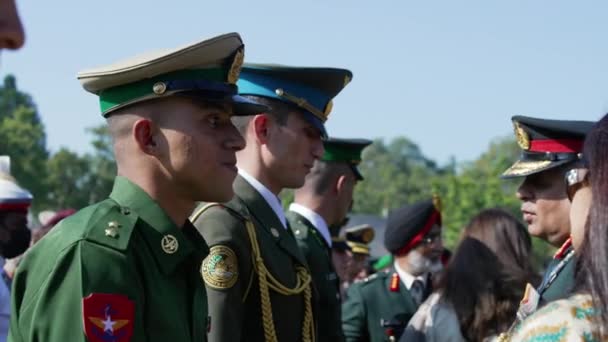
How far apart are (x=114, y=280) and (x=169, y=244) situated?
334 mm

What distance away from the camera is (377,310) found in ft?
22.9

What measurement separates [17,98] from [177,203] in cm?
8361

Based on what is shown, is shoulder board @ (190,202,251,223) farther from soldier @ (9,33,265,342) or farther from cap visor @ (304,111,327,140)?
cap visor @ (304,111,327,140)

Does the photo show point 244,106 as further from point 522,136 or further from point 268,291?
point 522,136

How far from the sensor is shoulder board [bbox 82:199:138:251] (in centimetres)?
303

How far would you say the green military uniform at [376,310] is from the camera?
6902 millimetres

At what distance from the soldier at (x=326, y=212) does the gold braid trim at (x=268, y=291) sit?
0.82 m

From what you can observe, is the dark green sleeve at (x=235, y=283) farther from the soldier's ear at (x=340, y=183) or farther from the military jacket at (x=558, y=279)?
the soldier's ear at (x=340, y=183)

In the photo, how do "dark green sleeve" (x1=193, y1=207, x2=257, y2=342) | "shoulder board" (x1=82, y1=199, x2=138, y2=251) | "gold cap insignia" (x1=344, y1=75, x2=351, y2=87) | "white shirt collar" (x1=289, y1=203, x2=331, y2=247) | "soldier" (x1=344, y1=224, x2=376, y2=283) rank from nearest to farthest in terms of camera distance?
"shoulder board" (x1=82, y1=199, x2=138, y2=251) → "dark green sleeve" (x1=193, y1=207, x2=257, y2=342) → "gold cap insignia" (x1=344, y1=75, x2=351, y2=87) → "white shirt collar" (x1=289, y1=203, x2=331, y2=247) → "soldier" (x1=344, y1=224, x2=376, y2=283)

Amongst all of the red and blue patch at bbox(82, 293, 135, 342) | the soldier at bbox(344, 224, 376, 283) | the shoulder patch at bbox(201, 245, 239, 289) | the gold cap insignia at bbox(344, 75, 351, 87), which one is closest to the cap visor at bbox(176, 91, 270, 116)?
the shoulder patch at bbox(201, 245, 239, 289)

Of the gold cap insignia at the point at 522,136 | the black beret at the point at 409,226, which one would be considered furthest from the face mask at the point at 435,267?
the gold cap insignia at the point at 522,136

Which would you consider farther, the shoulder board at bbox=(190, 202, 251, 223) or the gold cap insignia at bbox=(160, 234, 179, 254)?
the shoulder board at bbox=(190, 202, 251, 223)

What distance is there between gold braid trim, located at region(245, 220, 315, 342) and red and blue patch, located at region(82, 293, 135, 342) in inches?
45.7

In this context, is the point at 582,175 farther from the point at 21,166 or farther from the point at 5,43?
the point at 21,166
